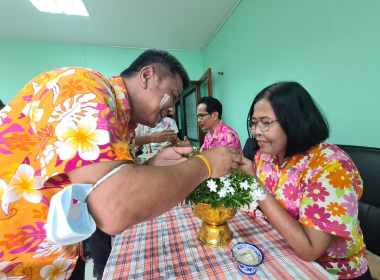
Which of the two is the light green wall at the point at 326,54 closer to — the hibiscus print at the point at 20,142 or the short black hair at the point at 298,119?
the short black hair at the point at 298,119

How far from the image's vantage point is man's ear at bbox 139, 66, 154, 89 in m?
0.71

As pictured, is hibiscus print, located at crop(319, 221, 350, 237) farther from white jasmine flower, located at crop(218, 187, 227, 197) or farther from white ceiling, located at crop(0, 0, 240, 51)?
white ceiling, located at crop(0, 0, 240, 51)

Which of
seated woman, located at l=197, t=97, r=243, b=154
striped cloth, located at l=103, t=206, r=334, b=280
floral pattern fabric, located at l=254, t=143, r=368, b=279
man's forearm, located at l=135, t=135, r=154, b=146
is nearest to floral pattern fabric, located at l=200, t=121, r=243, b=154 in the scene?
seated woman, located at l=197, t=97, r=243, b=154

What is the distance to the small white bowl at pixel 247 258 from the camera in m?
0.59

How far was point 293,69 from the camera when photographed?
72.9 inches

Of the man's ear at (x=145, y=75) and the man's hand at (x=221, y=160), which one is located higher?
the man's ear at (x=145, y=75)

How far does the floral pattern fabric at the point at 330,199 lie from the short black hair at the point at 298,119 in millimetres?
63

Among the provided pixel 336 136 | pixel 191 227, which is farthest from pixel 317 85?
pixel 191 227

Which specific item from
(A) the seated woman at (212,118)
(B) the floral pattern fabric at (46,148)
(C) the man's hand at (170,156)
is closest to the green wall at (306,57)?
(A) the seated woman at (212,118)

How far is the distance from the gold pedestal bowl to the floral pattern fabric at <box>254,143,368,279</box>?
0.32 m

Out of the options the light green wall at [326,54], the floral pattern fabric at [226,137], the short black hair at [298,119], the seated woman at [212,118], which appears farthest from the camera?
the seated woman at [212,118]

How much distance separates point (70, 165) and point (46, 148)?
75 millimetres

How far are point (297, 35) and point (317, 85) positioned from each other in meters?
0.55

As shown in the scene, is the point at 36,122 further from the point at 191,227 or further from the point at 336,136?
the point at 336,136
